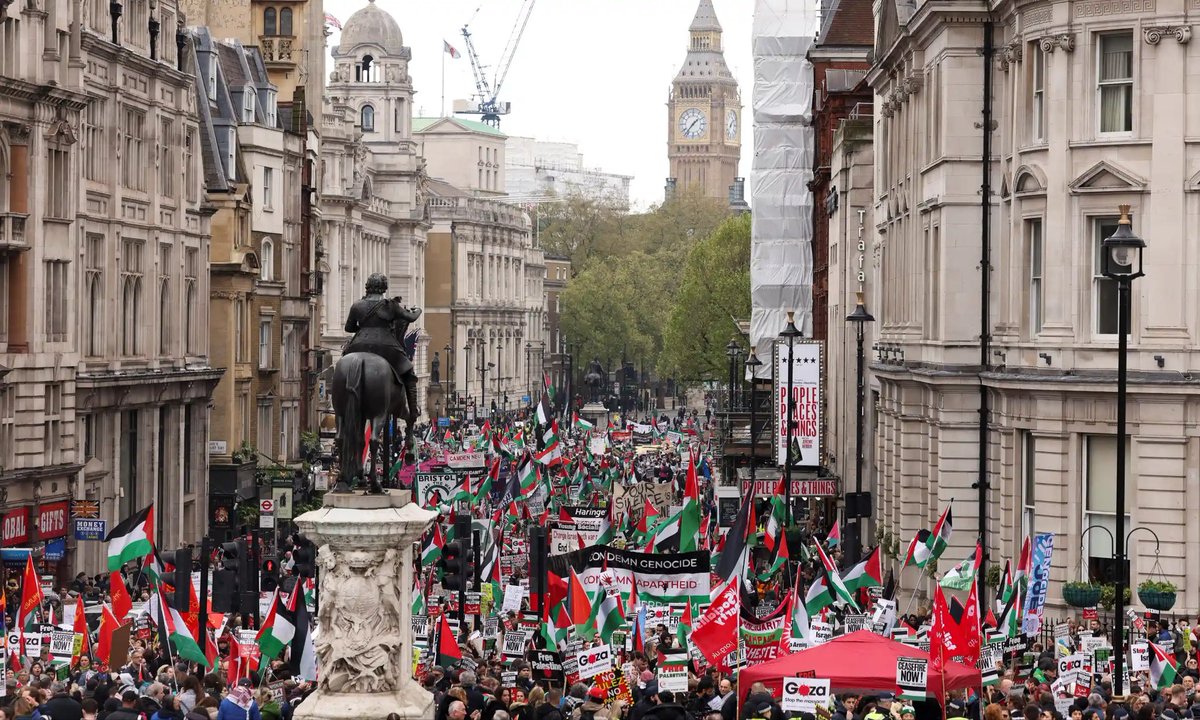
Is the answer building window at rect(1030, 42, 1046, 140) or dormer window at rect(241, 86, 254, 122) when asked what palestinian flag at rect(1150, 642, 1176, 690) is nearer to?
building window at rect(1030, 42, 1046, 140)

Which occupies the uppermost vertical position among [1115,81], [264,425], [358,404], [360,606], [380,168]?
[380,168]

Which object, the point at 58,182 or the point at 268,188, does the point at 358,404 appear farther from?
the point at 268,188

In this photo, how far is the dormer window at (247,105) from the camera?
71.4 m

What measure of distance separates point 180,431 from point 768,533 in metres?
20.1

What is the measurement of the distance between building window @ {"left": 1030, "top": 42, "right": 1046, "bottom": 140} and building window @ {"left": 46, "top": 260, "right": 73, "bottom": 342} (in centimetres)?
1932

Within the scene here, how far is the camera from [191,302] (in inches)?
2235

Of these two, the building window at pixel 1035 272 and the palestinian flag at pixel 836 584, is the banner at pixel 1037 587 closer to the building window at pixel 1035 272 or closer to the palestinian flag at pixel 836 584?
the palestinian flag at pixel 836 584

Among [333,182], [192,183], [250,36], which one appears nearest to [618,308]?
[333,182]

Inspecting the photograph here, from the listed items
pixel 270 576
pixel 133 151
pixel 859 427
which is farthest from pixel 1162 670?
pixel 133 151

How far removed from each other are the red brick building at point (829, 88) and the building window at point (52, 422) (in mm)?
28903

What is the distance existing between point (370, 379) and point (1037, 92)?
61.7 ft

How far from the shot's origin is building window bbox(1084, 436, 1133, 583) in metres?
34.0

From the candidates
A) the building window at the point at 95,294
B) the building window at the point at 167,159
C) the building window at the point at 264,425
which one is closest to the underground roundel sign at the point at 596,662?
the building window at the point at 95,294

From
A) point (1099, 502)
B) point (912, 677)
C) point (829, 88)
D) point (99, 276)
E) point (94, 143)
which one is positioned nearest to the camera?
point (912, 677)
